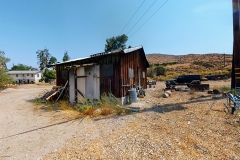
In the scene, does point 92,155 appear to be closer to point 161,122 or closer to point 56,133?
point 56,133

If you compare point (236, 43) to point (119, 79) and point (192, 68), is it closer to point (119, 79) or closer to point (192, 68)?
point (119, 79)

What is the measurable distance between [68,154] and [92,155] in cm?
62

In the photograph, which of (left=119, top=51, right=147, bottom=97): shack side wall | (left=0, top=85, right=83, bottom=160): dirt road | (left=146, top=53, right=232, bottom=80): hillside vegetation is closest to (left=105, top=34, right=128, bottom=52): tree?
(left=146, top=53, right=232, bottom=80): hillside vegetation

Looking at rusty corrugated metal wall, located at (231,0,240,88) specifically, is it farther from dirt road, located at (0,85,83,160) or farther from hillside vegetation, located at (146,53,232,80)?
hillside vegetation, located at (146,53,232,80)

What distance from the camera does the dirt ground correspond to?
3.57 metres

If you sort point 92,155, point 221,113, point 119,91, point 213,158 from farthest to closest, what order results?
point 119,91, point 221,113, point 92,155, point 213,158

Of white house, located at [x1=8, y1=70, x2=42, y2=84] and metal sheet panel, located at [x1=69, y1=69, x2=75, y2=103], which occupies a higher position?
white house, located at [x1=8, y1=70, x2=42, y2=84]

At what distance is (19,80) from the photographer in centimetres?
4916

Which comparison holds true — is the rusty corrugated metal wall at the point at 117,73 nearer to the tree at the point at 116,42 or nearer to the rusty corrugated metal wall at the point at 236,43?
the rusty corrugated metal wall at the point at 236,43

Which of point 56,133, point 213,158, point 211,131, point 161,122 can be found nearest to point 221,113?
point 211,131

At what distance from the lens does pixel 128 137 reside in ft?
14.6

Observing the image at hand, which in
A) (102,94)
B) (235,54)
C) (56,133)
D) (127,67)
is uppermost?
(235,54)

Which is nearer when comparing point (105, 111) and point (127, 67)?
point (105, 111)

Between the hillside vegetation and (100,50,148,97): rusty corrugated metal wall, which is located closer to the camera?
(100,50,148,97): rusty corrugated metal wall
